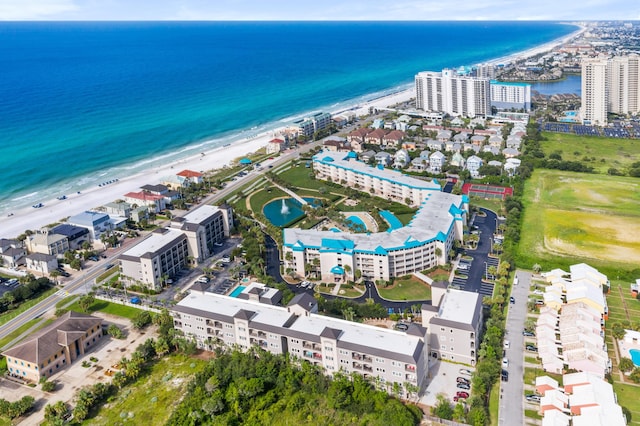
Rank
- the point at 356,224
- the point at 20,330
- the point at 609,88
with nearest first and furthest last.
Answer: the point at 20,330 → the point at 356,224 → the point at 609,88

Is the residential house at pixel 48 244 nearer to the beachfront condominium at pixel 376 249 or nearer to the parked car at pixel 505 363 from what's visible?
the beachfront condominium at pixel 376 249

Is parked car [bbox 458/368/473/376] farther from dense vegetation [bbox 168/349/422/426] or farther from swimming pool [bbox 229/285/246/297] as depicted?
swimming pool [bbox 229/285/246/297]

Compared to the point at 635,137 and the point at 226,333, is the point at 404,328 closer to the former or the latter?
the point at 226,333

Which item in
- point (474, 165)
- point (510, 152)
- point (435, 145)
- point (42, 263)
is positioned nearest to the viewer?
point (42, 263)

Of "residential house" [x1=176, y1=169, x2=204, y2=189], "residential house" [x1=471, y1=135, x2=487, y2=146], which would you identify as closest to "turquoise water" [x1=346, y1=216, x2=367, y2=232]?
"residential house" [x1=176, y1=169, x2=204, y2=189]

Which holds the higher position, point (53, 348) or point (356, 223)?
point (356, 223)

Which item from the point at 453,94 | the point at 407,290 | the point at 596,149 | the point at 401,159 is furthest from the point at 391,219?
the point at 453,94

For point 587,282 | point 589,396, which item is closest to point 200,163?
point 587,282

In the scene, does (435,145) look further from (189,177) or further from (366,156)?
(189,177)
